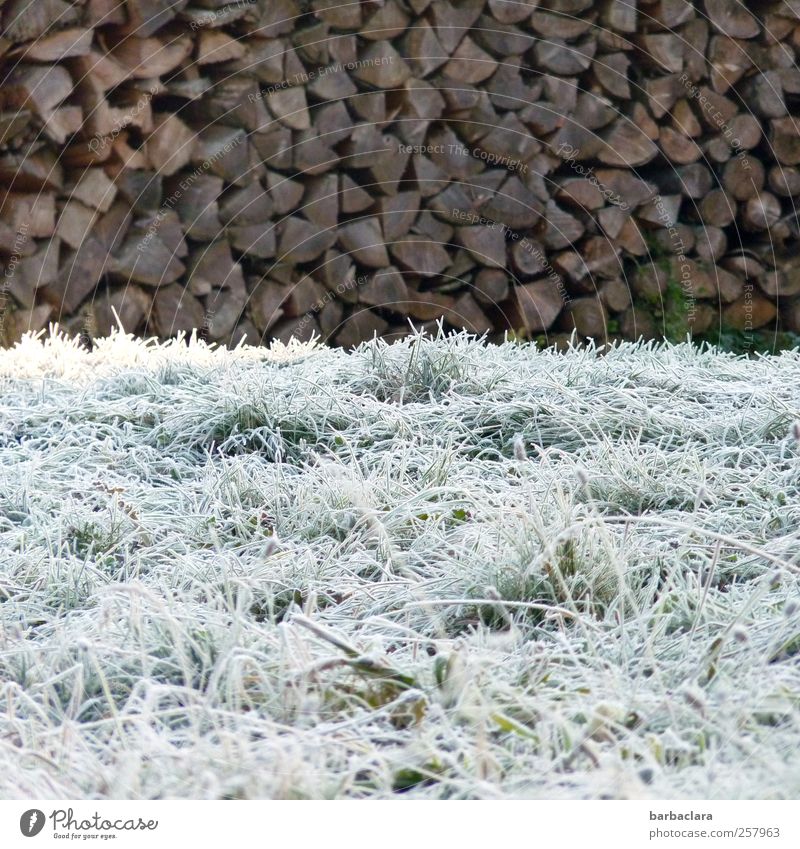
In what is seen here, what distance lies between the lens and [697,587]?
993 millimetres

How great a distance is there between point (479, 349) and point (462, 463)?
0.76 m

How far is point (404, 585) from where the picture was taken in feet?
3.53

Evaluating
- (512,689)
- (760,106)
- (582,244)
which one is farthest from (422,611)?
(760,106)

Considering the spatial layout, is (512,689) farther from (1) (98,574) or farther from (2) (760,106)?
(2) (760,106)
